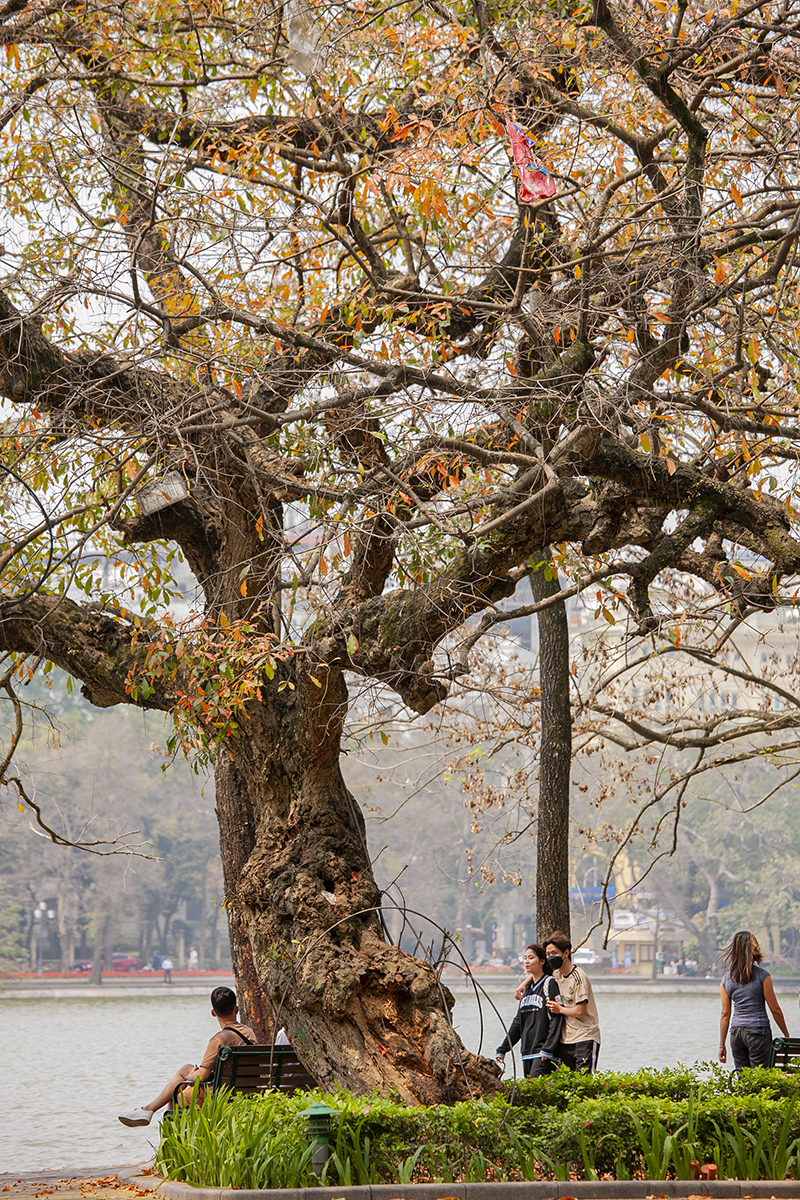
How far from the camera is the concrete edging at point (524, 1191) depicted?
546 centimetres

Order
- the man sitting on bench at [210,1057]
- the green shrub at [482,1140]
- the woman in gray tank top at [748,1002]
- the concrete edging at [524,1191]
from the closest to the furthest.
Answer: the concrete edging at [524,1191] < the green shrub at [482,1140] < the man sitting on bench at [210,1057] < the woman in gray tank top at [748,1002]

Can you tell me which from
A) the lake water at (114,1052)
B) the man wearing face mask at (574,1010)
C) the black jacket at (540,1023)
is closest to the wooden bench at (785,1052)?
the man wearing face mask at (574,1010)

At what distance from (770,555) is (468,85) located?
3.53 metres

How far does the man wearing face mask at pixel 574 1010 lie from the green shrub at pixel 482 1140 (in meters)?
Answer: 0.92

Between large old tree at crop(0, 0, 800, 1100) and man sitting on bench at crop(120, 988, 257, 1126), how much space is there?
1.53ft

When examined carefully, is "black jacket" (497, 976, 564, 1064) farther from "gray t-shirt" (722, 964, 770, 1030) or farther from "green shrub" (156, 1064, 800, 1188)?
"gray t-shirt" (722, 964, 770, 1030)

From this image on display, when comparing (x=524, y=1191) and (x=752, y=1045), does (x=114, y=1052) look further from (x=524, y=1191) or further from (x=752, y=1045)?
(x=524, y=1191)

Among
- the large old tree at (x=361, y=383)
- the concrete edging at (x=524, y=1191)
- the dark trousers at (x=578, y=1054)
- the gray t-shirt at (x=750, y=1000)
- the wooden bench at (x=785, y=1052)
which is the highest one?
the large old tree at (x=361, y=383)

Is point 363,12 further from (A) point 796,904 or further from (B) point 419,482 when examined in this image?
(A) point 796,904

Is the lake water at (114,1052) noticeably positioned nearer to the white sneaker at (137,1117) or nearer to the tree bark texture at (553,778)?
the white sneaker at (137,1117)

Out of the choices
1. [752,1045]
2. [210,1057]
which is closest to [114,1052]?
[210,1057]

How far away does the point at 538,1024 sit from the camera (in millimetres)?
7617

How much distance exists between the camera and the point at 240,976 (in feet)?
28.3

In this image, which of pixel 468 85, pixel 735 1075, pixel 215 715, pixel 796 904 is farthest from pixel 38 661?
pixel 796 904
